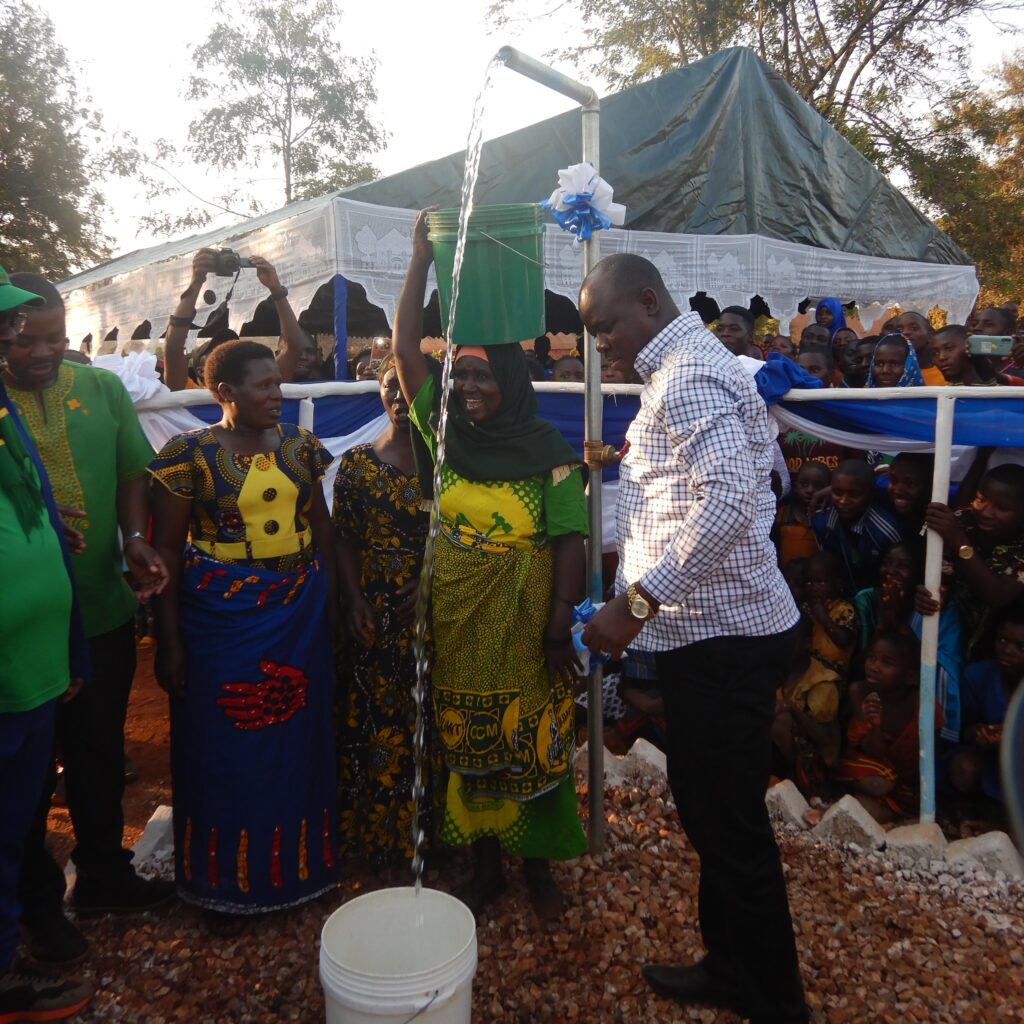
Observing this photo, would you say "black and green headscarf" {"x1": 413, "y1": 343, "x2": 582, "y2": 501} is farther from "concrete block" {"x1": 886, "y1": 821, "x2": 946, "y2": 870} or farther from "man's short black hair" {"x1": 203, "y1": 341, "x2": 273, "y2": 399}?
"concrete block" {"x1": 886, "y1": 821, "x2": 946, "y2": 870}

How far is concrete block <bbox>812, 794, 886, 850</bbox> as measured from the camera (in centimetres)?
298

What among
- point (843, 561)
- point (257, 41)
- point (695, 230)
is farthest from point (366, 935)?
point (257, 41)

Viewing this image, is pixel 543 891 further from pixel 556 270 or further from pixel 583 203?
pixel 556 270

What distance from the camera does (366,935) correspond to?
202cm

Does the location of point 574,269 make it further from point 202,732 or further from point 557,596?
point 202,732

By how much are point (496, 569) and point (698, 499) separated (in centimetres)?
86

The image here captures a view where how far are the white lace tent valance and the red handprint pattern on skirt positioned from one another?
3162mm

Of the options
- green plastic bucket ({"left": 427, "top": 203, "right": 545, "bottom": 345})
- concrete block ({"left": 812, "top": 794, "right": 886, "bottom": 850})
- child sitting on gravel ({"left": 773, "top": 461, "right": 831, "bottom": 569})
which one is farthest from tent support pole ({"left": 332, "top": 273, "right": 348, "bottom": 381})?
concrete block ({"left": 812, "top": 794, "right": 886, "bottom": 850})

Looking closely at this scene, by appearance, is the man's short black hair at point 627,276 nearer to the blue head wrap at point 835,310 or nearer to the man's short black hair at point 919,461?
the man's short black hair at point 919,461

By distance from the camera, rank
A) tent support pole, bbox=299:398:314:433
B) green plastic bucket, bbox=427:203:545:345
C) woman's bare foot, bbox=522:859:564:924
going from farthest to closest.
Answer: tent support pole, bbox=299:398:314:433, woman's bare foot, bbox=522:859:564:924, green plastic bucket, bbox=427:203:545:345

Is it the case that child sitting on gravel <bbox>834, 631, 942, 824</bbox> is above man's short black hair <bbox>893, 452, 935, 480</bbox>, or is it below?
below

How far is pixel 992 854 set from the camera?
2811mm

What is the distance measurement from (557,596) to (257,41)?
83.0ft

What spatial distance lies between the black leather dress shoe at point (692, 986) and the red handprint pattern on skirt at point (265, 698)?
1340 millimetres
